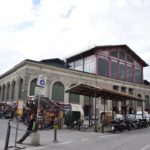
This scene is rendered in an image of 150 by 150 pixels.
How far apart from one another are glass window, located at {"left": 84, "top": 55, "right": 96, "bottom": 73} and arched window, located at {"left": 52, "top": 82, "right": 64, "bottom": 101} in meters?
8.51

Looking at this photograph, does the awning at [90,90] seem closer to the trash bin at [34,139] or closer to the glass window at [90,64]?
the trash bin at [34,139]

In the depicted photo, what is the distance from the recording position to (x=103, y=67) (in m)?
48.0

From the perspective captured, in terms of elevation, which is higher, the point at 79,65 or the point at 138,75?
the point at 79,65

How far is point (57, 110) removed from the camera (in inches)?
981

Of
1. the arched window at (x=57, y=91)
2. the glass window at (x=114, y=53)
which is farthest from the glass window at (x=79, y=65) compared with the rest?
the arched window at (x=57, y=91)

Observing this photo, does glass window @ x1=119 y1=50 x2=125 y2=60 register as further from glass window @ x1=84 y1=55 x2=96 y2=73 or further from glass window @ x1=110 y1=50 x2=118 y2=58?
glass window @ x1=84 y1=55 x2=96 y2=73

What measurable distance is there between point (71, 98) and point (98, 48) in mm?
11076

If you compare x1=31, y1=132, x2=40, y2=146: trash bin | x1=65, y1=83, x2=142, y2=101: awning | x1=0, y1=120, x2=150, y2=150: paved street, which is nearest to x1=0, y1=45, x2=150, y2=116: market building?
x1=65, y1=83, x2=142, y2=101: awning

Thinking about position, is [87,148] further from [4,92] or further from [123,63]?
[123,63]

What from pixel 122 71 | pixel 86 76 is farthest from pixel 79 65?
pixel 122 71

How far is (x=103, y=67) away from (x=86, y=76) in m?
5.16

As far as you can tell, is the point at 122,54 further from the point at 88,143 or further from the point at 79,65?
the point at 88,143

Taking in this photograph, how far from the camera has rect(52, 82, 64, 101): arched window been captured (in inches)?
1568

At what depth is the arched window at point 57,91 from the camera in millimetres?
39828
